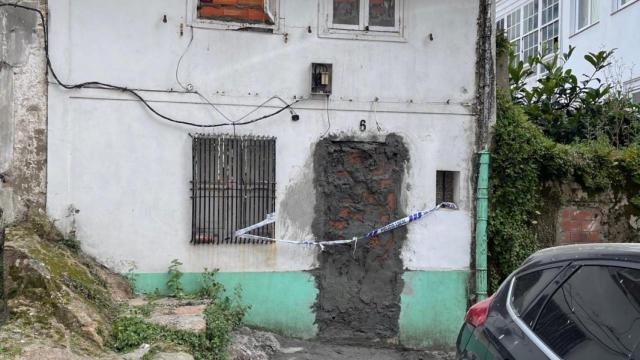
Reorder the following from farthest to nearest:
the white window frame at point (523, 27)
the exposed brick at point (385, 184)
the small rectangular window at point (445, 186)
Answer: the white window frame at point (523, 27), the small rectangular window at point (445, 186), the exposed brick at point (385, 184)

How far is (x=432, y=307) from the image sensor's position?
7.56 metres

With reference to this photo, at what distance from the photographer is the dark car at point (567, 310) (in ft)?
8.99

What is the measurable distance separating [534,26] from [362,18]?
455 inches

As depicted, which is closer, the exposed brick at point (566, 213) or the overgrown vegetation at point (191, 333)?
the overgrown vegetation at point (191, 333)

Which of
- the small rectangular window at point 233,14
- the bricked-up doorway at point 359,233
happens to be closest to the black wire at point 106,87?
the bricked-up doorway at point 359,233

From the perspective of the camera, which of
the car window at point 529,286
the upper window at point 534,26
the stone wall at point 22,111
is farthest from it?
the upper window at point 534,26

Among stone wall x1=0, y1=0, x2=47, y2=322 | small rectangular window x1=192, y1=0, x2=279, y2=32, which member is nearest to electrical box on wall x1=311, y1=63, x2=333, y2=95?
small rectangular window x1=192, y1=0, x2=279, y2=32

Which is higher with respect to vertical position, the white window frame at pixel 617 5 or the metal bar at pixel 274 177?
the white window frame at pixel 617 5

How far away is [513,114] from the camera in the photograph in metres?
7.77

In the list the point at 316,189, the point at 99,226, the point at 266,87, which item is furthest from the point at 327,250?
the point at 99,226

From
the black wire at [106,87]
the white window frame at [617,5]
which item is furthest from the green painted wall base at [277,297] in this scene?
the white window frame at [617,5]

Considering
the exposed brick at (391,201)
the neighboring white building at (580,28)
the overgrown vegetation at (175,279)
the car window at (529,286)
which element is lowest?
the overgrown vegetation at (175,279)

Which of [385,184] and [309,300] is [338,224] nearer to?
[385,184]

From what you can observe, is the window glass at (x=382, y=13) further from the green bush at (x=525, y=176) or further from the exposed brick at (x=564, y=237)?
the exposed brick at (x=564, y=237)
